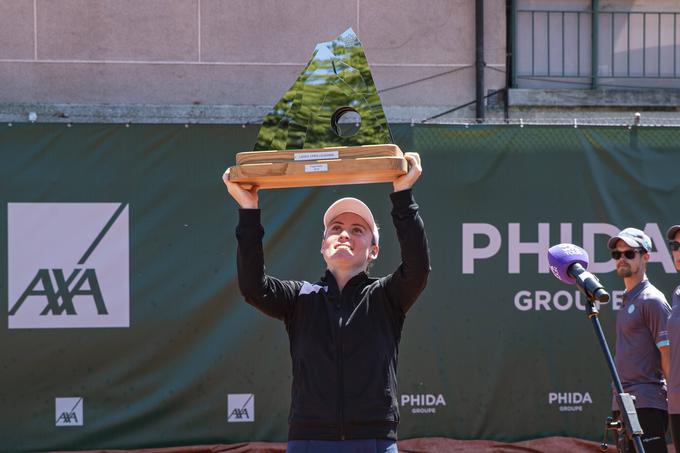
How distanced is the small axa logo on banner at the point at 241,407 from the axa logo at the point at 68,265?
98 cm

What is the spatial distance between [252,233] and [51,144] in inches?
150

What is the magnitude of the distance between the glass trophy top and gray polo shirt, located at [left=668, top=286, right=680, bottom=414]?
255 centimetres

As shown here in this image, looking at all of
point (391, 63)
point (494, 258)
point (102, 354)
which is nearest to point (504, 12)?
point (391, 63)

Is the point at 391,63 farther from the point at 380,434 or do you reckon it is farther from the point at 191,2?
the point at 380,434

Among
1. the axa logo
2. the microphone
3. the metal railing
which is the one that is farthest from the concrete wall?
the microphone

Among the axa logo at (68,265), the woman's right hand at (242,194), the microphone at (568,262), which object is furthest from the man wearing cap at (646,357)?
the axa logo at (68,265)

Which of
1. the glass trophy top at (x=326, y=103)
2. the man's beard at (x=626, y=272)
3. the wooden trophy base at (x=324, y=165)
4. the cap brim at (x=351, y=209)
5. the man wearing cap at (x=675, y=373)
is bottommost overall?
the man wearing cap at (x=675, y=373)

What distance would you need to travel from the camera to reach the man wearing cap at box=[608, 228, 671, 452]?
5637 mm

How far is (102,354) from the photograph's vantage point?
23.0ft

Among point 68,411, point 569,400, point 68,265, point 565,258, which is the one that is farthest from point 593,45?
point 565,258

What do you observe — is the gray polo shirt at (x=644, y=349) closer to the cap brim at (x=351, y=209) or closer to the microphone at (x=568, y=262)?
the microphone at (x=568, y=262)

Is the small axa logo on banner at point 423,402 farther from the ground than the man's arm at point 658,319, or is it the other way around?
the man's arm at point 658,319

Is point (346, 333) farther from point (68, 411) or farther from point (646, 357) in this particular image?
point (68, 411)

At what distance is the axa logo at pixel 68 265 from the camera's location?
22.8ft
